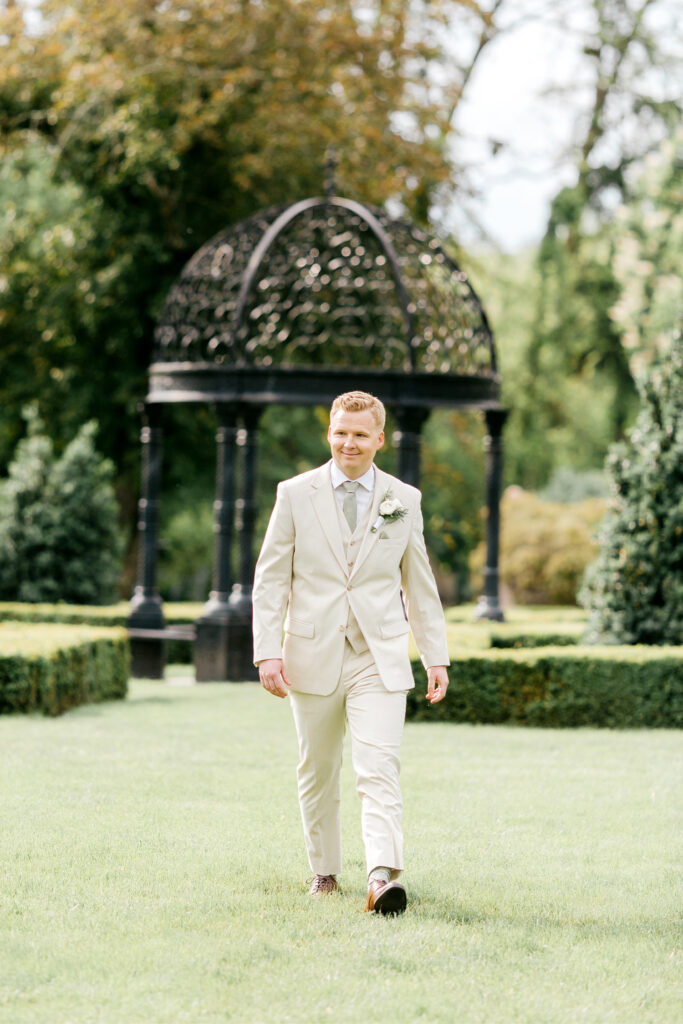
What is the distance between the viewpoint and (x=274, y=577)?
5.24 metres

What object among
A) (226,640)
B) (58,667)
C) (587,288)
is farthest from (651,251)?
(58,667)

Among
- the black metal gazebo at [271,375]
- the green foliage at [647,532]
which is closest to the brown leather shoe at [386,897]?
the green foliage at [647,532]

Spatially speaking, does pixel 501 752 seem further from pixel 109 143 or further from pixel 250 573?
pixel 109 143

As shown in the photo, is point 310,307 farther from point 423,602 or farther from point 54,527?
point 423,602

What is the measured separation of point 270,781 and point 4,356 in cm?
1496

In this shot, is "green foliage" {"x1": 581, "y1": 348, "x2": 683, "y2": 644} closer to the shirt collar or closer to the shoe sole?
the shirt collar

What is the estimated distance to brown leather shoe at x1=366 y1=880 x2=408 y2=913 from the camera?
4.84 meters

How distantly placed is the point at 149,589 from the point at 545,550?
9672mm

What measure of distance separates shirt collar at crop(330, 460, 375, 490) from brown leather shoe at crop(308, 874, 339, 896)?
56.6 inches

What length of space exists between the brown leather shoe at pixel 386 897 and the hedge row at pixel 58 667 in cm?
570

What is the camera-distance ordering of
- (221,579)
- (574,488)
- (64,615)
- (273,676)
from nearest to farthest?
(273,676) → (221,579) → (64,615) → (574,488)

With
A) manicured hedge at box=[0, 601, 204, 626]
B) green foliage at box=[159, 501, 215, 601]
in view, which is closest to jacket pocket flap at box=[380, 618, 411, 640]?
manicured hedge at box=[0, 601, 204, 626]

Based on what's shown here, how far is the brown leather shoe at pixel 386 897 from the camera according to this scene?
4844 millimetres

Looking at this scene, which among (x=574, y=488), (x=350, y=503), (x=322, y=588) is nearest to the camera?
(x=322, y=588)
